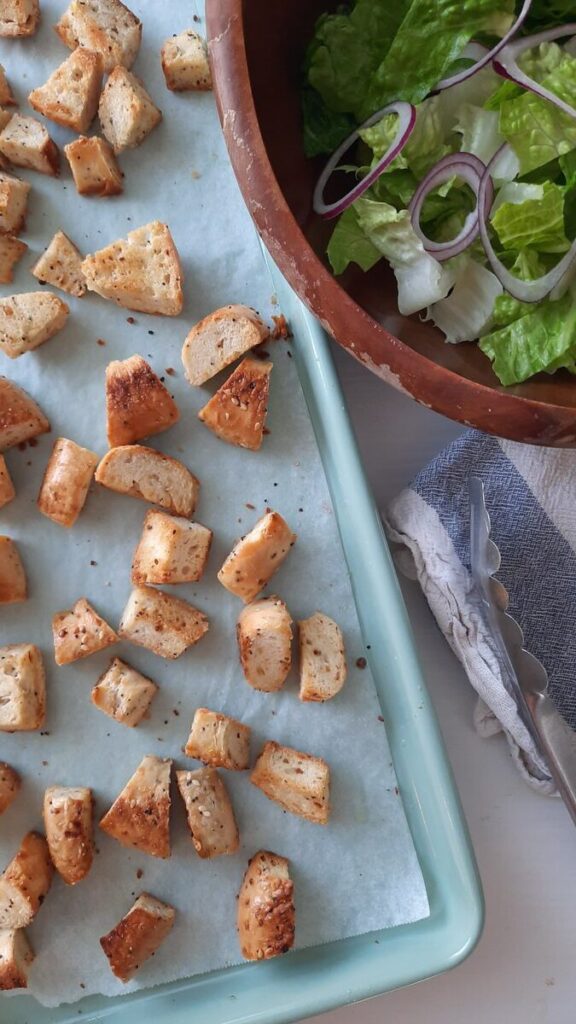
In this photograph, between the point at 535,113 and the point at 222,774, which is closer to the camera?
the point at 535,113

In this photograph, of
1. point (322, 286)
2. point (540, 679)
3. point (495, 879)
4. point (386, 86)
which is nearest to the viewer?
point (322, 286)

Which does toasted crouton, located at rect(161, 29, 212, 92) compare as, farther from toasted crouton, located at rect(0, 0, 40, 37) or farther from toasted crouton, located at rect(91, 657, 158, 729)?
toasted crouton, located at rect(91, 657, 158, 729)

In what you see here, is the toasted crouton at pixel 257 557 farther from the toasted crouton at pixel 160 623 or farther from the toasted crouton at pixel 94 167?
the toasted crouton at pixel 94 167

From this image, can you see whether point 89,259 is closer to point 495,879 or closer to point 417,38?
point 417,38

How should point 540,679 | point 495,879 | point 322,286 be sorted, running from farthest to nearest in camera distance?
1. point 495,879
2. point 540,679
3. point 322,286

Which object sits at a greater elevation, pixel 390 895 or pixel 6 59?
pixel 6 59

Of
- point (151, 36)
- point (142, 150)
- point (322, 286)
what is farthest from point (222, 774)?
point (151, 36)

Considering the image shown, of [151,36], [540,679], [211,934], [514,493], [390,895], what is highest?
[151,36]
